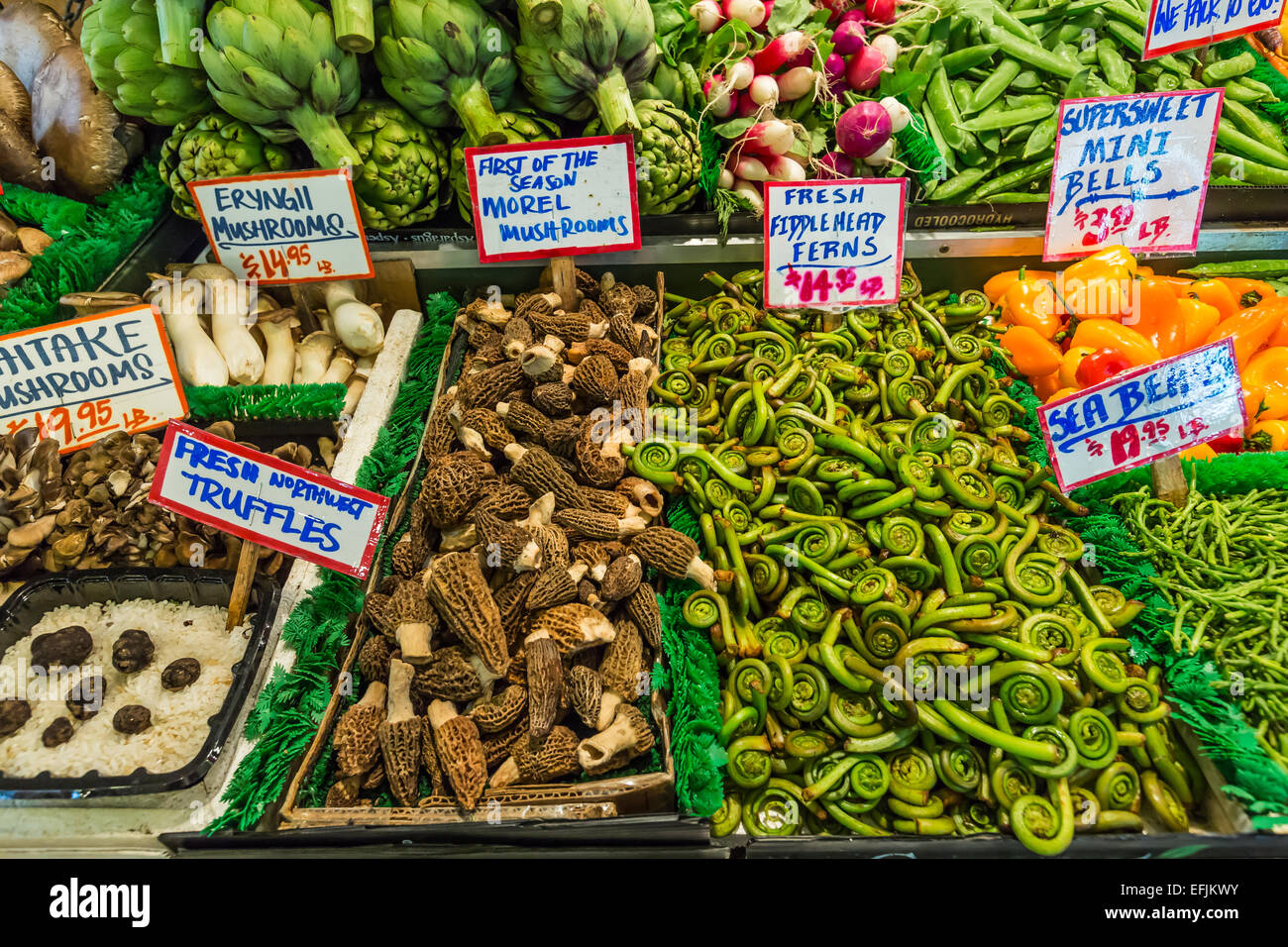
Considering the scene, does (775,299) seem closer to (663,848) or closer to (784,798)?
(784,798)

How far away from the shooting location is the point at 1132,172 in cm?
284

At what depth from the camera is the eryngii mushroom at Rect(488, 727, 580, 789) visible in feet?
6.24

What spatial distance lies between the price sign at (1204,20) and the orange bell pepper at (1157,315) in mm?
945

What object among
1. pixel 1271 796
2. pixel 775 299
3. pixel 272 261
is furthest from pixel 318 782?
pixel 1271 796

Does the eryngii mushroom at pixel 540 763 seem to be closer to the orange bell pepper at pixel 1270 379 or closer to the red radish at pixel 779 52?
the orange bell pepper at pixel 1270 379

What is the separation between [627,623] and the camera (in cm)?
219

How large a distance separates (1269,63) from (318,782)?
5.30 meters

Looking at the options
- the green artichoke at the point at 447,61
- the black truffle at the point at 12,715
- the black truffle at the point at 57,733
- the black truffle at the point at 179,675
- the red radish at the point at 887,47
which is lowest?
the black truffle at the point at 57,733

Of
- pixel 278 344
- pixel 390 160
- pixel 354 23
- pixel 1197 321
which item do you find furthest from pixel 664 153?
pixel 1197 321

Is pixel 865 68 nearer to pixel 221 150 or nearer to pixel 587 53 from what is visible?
pixel 587 53

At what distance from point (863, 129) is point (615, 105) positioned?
112 centimetres

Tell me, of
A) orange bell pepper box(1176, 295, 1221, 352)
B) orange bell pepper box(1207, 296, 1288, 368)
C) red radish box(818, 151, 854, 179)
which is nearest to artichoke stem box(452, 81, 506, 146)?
red radish box(818, 151, 854, 179)

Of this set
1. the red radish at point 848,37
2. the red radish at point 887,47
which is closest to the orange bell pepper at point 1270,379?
the red radish at point 887,47

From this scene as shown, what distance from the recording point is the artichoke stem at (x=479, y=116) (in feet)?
9.19
